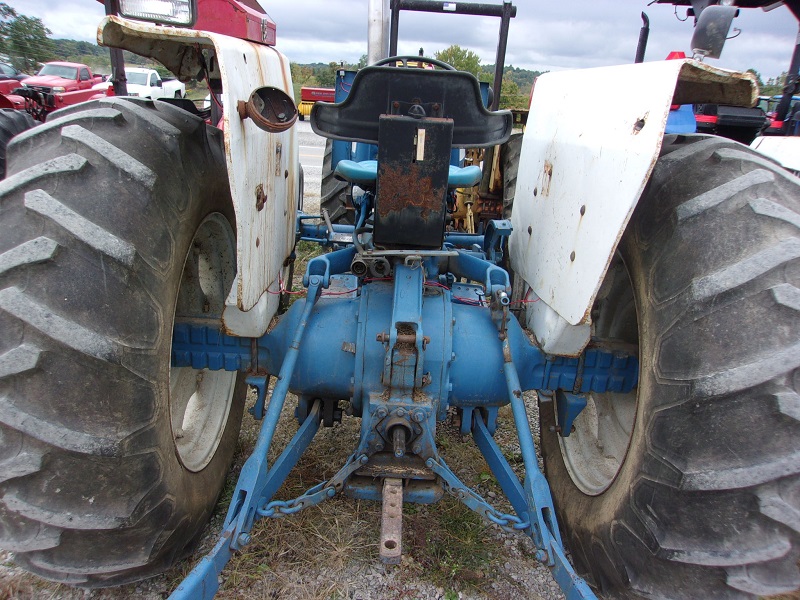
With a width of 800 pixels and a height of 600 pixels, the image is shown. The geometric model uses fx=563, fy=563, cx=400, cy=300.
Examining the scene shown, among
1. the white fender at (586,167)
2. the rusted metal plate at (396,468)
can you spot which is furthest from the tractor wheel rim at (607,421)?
the rusted metal plate at (396,468)

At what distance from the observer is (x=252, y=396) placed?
10.2 feet

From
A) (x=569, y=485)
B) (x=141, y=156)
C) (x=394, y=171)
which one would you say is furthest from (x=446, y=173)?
(x=569, y=485)

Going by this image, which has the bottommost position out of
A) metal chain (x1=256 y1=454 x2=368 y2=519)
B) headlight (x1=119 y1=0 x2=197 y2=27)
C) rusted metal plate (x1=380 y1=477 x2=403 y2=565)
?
metal chain (x1=256 y1=454 x2=368 y2=519)

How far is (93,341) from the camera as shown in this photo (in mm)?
1294

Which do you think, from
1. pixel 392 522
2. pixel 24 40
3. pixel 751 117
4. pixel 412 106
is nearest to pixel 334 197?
pixel 412 106

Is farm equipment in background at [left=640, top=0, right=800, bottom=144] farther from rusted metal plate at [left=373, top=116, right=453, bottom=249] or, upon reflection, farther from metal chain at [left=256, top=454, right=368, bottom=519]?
metal chain at [left=256, top=454, right=368, bottom=519]

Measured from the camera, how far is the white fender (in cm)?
145

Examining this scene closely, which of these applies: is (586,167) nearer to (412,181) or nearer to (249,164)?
(412,181)

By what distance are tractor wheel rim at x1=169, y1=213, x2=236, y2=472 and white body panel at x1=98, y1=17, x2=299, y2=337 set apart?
24 centimetres

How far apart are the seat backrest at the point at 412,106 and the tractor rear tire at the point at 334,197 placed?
2.21 metres

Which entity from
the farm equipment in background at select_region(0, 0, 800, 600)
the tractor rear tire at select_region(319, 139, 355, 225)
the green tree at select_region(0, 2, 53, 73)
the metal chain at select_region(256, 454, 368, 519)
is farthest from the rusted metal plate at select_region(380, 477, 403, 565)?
the green tree at select_region(0, 2, 53, 73)

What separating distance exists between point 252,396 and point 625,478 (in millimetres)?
2106

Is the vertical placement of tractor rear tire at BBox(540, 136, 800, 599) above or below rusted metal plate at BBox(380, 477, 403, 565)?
above

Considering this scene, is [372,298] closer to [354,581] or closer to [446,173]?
[446,173]
